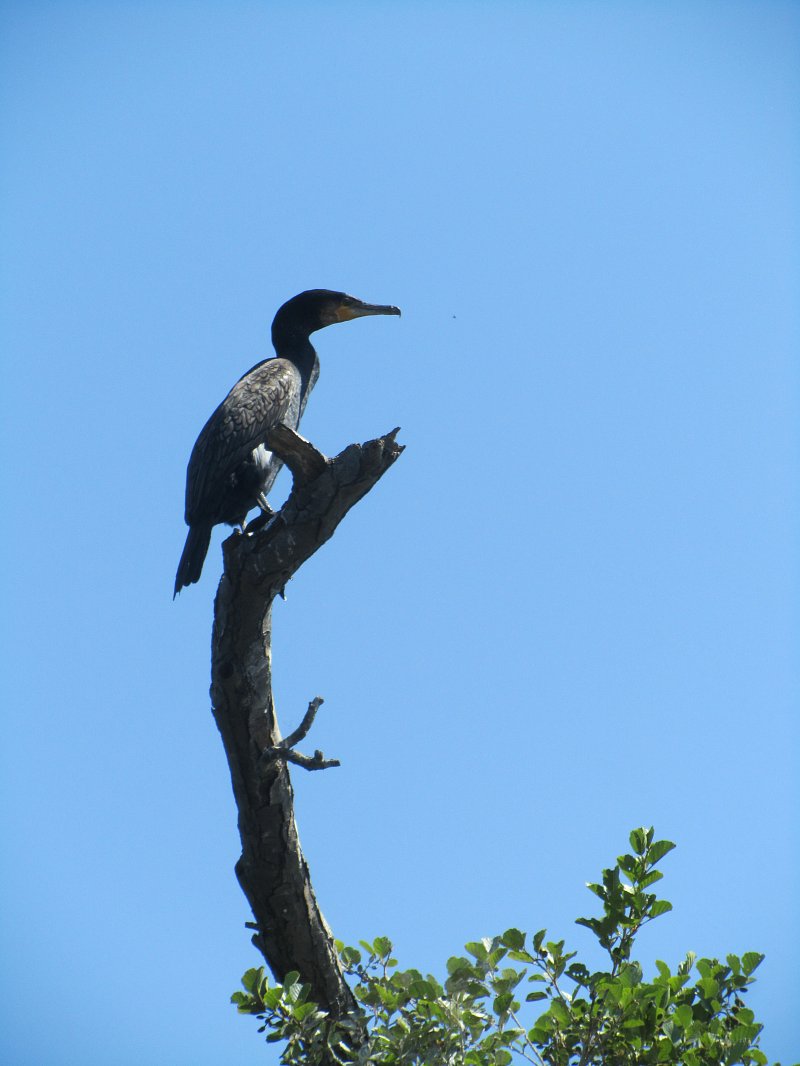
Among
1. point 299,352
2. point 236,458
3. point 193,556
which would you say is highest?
point 299,352

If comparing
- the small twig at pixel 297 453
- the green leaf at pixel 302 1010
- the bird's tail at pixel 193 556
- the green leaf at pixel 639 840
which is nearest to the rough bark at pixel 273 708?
the small twig at pixel 297 453

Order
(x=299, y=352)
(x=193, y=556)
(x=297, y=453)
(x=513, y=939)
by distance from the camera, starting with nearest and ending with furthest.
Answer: (x=513, y=939)
(x=297, y=453)
(x=193, y=556)
(x=299, y=352)

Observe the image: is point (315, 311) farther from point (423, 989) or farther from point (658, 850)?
point (423, 989)

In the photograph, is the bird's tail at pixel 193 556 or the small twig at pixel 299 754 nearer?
the small twig at pixel 299 754

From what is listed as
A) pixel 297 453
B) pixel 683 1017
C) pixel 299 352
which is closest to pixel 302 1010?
pixel 683 1017

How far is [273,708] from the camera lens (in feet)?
11.9

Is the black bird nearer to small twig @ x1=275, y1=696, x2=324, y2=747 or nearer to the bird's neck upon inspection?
the bird's neck

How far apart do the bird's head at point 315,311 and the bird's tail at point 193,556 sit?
1.74 m

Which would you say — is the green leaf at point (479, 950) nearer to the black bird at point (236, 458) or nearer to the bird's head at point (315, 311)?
the black bird at point (236, 458)

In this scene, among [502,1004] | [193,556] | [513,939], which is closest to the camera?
[502,1004]

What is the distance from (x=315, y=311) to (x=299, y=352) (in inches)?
12.3

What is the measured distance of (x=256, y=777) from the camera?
3.55 m

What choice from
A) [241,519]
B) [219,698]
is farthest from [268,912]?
[241,519]

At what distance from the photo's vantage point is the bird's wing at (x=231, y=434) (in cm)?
508
